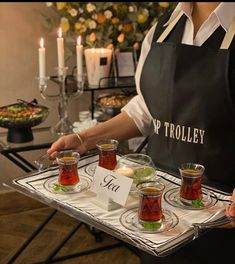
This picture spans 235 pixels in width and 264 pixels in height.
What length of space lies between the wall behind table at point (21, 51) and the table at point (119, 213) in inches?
63.6

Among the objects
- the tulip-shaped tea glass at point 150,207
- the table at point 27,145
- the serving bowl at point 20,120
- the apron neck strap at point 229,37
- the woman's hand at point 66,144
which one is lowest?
the table at point 27,145

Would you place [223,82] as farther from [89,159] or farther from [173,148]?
[89,159]

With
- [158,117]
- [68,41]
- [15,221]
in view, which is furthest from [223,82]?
[15,221]

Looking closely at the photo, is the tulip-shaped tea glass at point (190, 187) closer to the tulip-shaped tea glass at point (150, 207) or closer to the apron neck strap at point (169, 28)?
the tulip-shaped tea glass at point (150, 207)

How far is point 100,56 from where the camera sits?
99.0 inches

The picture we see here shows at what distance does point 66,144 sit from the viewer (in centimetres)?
136

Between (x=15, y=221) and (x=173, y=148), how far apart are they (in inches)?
72.6

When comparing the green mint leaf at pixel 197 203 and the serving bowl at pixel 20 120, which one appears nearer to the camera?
the green mint leaf at pixel 197 203

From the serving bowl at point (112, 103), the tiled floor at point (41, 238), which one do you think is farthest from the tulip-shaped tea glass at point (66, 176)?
the tiled floor at point (41, 238)

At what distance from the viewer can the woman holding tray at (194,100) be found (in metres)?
1.17

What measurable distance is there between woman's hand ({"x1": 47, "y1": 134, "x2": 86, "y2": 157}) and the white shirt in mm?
208

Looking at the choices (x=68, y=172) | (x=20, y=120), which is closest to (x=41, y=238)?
(x=20, y=120)

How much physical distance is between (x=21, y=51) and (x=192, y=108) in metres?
1.79

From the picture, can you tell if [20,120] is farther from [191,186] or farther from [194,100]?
[191,186]
